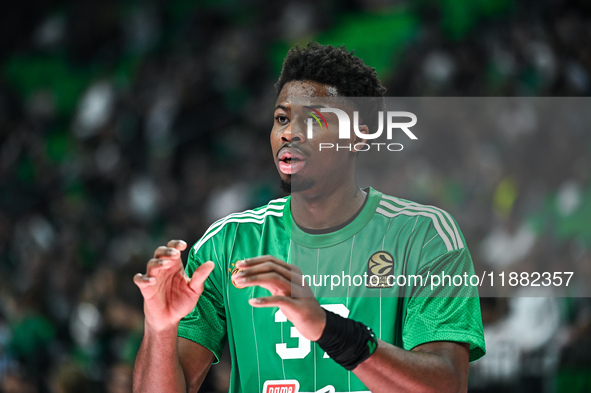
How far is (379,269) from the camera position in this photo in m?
2.00

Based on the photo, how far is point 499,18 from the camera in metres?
4.64

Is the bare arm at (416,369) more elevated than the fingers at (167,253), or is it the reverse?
the fingers at (167,253)

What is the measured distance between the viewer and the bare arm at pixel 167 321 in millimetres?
1708

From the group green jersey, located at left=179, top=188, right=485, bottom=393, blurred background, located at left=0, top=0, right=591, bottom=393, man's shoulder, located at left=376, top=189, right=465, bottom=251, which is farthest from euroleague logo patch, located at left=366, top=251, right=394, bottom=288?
blurred background, located at left=0, top=0, right=591, bottom=393

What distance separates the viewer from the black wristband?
158 centimetres

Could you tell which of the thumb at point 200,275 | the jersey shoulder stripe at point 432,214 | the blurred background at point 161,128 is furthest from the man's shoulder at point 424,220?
the blurred background at point 161,128

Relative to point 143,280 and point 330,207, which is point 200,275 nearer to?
point 143,280

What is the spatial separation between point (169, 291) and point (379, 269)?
0.62 m

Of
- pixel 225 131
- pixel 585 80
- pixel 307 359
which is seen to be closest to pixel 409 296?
pixel 307 359

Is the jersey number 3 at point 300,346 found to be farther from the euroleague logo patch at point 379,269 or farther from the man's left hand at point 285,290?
the man's left hand at point 285,290

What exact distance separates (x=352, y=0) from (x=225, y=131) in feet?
4.85

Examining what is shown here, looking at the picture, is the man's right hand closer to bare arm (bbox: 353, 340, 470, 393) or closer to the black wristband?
the black wristband

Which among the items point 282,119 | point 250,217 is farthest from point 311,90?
point 250,217

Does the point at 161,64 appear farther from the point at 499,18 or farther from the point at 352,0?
the point at 499,18
